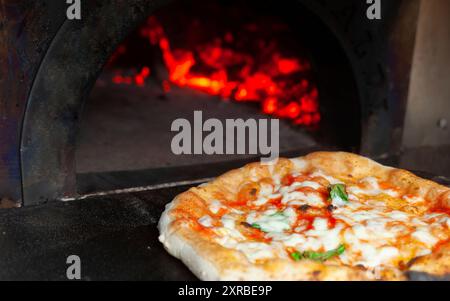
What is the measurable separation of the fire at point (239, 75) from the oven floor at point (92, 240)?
88.0 inches

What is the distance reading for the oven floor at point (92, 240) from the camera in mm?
2617

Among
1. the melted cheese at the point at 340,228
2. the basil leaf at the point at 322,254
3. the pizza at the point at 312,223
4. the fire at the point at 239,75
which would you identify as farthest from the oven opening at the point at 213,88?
the basil leaf at the point at 322,254

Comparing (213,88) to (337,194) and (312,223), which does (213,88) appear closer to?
(337,194)

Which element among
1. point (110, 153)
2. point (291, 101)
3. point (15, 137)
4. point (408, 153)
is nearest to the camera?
point (15, 137)

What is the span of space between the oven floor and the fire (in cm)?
223

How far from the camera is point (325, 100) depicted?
4988mm

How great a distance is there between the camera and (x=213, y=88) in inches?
255

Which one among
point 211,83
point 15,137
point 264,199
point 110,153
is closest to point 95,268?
point 264,199

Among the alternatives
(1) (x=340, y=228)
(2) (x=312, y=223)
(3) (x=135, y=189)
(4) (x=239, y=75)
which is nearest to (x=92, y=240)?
(3) (x=135, y=189)

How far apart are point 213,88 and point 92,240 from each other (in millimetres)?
3740

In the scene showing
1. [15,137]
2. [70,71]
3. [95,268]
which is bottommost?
[95,268]

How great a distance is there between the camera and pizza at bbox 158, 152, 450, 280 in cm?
243

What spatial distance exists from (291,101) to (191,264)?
3365 mm
